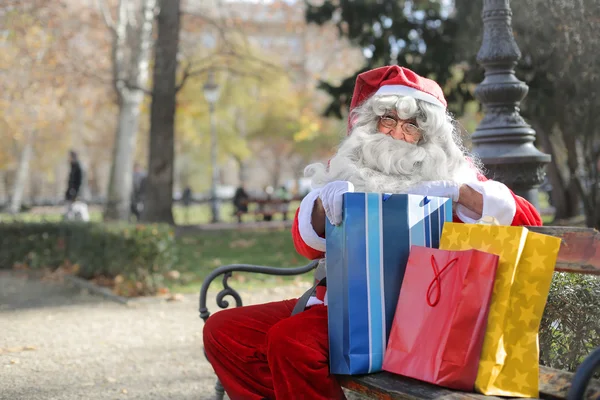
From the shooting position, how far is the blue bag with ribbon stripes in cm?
250

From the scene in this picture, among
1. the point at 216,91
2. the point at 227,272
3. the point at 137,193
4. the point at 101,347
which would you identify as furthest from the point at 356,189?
the point at 216,91

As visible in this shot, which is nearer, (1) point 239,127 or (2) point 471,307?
(2) point 471,307

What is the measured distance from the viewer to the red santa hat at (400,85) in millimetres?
2986

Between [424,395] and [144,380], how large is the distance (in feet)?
9.90

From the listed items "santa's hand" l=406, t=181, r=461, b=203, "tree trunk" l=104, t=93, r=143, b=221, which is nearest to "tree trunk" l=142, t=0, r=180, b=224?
"tree trunk" l=104, t=93, r=143, b=221

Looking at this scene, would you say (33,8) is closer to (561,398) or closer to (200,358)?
(200,358)

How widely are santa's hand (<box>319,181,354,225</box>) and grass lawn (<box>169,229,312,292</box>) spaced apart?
6.14 m

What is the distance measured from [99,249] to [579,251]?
7420 mm

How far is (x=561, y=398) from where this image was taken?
225 cm

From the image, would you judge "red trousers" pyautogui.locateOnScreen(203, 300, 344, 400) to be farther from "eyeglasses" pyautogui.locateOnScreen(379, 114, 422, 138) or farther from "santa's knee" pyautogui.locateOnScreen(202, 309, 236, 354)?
"eyeglasses" pyautogui.locateOnScreen(379, 114, 422, 138)

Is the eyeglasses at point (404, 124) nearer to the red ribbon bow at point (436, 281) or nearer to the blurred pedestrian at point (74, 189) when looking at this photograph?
the red ribbon bow at point (436, 281)

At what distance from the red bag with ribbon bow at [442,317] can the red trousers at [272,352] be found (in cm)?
26

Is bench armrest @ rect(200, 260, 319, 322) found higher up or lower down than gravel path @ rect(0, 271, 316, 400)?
higher up

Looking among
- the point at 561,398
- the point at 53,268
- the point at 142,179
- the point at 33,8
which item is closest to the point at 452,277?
the point at 561,398
